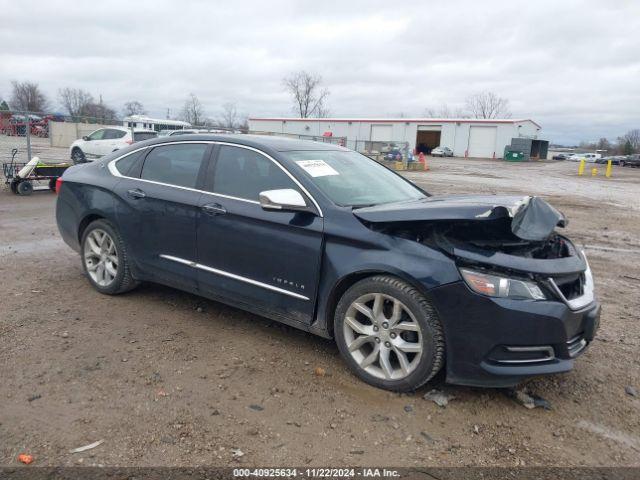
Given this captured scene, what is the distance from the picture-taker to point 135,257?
4637mm

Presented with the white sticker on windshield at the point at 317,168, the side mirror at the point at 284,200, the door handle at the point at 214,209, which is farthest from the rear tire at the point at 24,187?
the side mirror at the point at 284,200

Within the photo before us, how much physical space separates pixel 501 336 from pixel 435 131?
207 feet

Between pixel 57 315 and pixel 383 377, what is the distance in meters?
2.85

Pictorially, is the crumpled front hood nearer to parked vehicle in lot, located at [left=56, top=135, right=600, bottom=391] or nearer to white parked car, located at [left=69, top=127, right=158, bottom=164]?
parked vehicle in lot, located at [left=56, top=135, right=600, bottom=391]

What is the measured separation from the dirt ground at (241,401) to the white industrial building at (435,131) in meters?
53.5

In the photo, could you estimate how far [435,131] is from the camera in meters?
63.2

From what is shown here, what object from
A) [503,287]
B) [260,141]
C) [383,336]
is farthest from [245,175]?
[503,287]

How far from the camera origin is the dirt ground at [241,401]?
272cm

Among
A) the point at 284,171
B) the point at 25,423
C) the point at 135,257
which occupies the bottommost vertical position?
the point at 25,423

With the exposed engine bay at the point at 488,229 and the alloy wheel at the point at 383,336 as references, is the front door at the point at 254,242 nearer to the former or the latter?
the alloy wheel at the point at 383,336

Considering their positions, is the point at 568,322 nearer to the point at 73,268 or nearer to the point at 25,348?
the point at 25,348

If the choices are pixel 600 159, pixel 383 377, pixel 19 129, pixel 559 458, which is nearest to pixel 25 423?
pixel 383 377

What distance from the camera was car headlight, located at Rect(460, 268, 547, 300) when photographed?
2.97 metres

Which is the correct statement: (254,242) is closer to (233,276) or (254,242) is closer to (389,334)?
(233,276)
